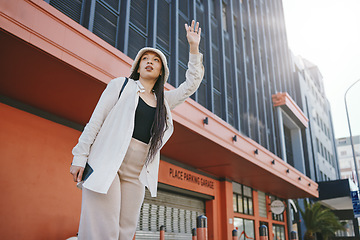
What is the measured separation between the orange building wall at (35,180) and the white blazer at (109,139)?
15.8 feet

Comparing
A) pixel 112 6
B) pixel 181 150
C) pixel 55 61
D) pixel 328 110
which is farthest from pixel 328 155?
pixel 55 61

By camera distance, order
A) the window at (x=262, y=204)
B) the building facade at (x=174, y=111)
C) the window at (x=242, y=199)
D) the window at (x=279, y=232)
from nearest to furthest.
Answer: the building facade at (x=174, y=111)
the window at (x=242, y=199)
the window at (x=262, y=204)
the window at (x=279, y=232)

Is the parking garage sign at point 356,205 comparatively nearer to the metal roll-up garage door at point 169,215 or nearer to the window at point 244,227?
the window at point 244,227

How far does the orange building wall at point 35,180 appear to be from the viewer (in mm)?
6273

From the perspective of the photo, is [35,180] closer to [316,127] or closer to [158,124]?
[158,124]

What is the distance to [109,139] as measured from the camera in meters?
2.31

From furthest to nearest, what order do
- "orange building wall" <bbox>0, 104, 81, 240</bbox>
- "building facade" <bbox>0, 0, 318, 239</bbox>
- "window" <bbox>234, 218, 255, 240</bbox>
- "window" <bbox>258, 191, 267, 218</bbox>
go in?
"window" <bbox>258, 191, 267, 218</bbox>, "window" <bbox>234, 218, 255, 240</bbox>, "orange building wall" <bbox>0, 104, 81, 240</bbox>, "building facade" <bbox>0, 0, 318, 239</bbox>

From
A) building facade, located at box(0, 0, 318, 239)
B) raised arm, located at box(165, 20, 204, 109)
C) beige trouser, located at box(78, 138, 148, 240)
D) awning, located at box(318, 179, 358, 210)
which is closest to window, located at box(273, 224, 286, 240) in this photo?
building facade, located at box(0, 0, 318, 239)

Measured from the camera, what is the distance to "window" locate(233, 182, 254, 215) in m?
14.6

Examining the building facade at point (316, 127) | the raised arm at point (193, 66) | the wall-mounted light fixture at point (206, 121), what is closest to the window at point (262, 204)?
the building facade at point (316, 127)

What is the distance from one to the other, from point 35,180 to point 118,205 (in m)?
5.24

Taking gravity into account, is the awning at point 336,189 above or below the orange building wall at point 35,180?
above

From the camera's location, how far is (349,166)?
8125 cm

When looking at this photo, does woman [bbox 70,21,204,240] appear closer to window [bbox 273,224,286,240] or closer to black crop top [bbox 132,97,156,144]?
black crop top [bbox 132,97,156,144]
